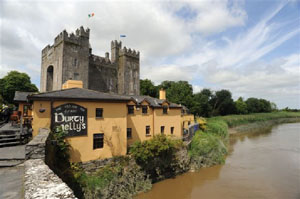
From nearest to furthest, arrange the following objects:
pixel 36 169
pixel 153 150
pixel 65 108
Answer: pixel 36 169
pixel 65 108
pixel 153 150

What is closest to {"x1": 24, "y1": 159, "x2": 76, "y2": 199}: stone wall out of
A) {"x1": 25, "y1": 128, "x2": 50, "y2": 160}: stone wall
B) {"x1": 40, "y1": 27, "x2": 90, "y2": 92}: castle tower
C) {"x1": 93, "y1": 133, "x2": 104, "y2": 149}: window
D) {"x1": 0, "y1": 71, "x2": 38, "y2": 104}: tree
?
{"x1": 25, "y1": 128, "x2": 50, "y2": 160}: stone wall

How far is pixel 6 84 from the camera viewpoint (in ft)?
110

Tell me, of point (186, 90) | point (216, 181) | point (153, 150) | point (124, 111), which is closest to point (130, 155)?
point (153, 150)

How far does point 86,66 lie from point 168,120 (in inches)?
699

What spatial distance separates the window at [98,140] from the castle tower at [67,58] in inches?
610

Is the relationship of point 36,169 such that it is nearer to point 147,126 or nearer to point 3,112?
point 147,126

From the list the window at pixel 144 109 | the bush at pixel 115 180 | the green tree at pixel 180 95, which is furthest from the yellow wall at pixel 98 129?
the green tree at pixel 180 95

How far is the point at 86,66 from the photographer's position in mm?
27750

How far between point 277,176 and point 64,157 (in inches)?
924

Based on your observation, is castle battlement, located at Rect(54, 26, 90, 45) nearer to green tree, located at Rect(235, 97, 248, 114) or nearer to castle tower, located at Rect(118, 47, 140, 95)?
castle tower, located at Rect(118, 47, 140, 95)

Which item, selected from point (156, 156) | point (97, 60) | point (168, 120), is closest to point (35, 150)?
point (156, 156)

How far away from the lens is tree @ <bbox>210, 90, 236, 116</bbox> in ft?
201

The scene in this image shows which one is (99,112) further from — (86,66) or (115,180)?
(86,66)

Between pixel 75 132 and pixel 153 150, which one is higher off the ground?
pixel 75 132
